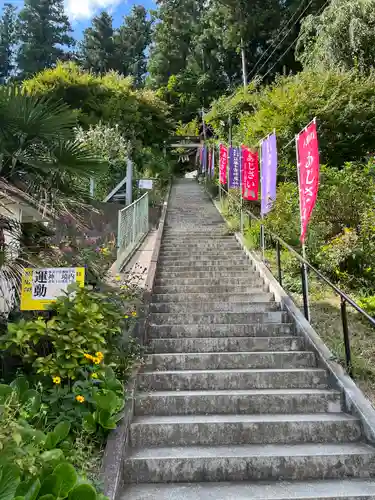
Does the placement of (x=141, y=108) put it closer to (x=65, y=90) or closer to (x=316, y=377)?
(x=65, y=90)

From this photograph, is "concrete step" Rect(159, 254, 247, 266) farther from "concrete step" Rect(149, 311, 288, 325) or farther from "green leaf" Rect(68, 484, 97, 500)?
"green leaf" Rect(68, 484, 97, 500)

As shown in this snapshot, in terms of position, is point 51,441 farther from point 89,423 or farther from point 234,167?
point 234,167

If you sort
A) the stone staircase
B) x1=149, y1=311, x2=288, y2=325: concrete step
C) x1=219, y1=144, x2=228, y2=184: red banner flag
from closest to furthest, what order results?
the stone staircase
x1=149, y1=311, x2=288, y2=325: concrete step
x1=219, y1=144, x2=228, y2=184: red banner flag

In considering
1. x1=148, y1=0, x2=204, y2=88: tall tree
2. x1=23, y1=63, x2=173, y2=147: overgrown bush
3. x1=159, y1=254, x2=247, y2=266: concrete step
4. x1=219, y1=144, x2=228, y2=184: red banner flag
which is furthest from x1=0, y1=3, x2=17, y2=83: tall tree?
x1=159, y1=254, x2=247, y2=266: concrete step

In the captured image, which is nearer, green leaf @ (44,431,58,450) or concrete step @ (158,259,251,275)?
green leaf @ (44,431,58,450)

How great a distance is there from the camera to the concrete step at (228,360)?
4.87 meters

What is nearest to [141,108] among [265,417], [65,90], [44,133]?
Answer: [65,90]

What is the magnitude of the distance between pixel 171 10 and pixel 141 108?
62.2ft

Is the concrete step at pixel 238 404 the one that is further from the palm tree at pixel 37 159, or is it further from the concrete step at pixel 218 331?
the palm tree at pixel 37 159

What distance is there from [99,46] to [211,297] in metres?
38.7

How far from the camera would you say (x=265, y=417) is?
4012 millimetres

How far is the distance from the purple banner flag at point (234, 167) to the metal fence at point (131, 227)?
286 cm

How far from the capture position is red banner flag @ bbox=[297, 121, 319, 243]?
5402 millimetres

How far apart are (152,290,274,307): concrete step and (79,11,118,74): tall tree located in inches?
1414
